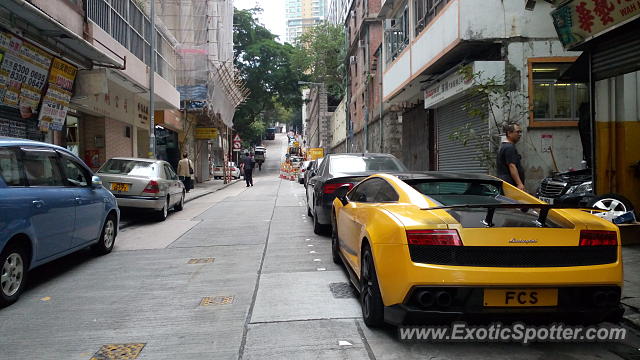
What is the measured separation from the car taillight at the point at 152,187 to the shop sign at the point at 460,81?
7536mm

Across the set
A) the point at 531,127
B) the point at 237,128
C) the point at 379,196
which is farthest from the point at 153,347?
the point at 237,128

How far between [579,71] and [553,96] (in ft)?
9.48

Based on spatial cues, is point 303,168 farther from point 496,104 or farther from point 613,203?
point 613,203

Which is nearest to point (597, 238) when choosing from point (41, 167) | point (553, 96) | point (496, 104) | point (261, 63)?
point (41, 167)

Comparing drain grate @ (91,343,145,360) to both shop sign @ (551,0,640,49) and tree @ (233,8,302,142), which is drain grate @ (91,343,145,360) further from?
tree @ (233,8,302,142)

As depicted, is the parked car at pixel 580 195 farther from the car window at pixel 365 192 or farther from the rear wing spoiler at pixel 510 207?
the rear wing spoiler at pixel 510 207

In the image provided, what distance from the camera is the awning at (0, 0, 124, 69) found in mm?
8594

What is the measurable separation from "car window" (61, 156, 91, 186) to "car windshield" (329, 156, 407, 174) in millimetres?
4157

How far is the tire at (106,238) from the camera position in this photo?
7.55m

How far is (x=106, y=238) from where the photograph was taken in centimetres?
768

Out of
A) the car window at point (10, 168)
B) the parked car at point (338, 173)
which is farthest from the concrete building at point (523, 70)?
the car window at point (10, 168)

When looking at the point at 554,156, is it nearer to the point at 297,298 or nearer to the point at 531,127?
the point at 531,127

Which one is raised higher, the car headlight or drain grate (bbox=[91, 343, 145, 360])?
the car headlight

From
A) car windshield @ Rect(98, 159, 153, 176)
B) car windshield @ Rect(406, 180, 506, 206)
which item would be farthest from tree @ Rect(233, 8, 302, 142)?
car windshield @ Rect(406, 180, 506, 206)
